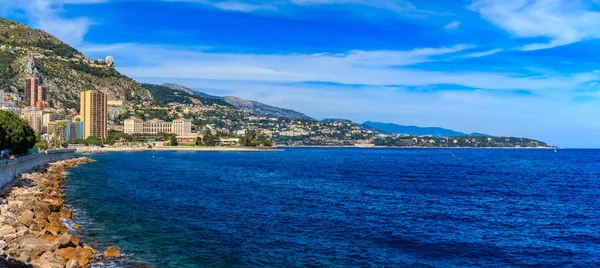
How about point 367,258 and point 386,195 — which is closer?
point 367,258

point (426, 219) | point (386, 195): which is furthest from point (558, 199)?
point (426, 219)

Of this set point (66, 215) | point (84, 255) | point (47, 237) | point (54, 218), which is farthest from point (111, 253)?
point (66, 215)

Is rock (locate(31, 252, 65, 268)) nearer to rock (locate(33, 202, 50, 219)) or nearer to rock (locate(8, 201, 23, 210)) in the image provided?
rock (locate(33, 202, 50, 219))

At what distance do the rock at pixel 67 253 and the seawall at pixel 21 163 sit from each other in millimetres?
22916

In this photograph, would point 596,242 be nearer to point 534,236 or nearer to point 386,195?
point 534,236

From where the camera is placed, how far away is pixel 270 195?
153 ft

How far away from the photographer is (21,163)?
54312mm

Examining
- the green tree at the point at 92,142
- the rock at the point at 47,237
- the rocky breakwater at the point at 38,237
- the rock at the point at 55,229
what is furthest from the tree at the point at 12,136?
the green tree at the point at 92,142

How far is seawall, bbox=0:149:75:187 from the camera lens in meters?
41.2

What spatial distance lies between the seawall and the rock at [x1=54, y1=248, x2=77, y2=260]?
75.2ft

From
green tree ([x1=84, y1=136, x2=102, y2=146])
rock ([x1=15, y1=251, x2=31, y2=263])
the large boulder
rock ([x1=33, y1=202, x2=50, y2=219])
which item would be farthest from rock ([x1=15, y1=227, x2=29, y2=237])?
green tree ([x1=84, y1=136, x2=102, y2=146])

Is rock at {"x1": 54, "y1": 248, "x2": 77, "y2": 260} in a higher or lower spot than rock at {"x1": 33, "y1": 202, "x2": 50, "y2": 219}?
lower

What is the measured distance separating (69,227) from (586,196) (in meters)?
46.0

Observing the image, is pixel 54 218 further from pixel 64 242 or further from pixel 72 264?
pixel 72 264
